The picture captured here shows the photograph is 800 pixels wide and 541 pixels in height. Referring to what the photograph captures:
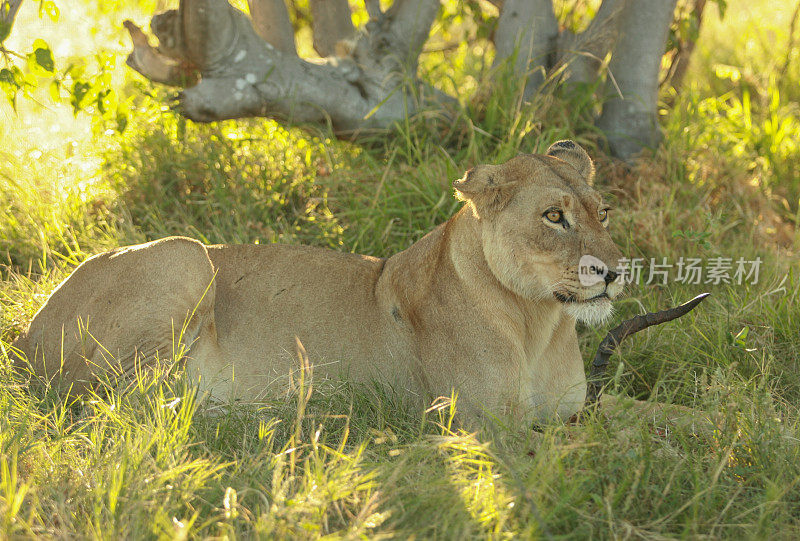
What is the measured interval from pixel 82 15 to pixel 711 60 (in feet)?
18.9

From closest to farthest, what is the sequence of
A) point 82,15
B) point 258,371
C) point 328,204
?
point 258,371 → point 328,204 → point 82,15

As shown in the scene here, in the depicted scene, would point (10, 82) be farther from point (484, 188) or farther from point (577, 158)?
point (577, 158)

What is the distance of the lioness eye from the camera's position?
3.16 meters

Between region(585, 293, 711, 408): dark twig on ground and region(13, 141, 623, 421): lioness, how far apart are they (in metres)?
0.08

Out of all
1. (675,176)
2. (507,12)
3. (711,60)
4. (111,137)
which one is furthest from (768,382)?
(711,60)

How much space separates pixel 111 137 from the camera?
570 centimetres

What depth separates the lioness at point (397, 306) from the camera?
320cm

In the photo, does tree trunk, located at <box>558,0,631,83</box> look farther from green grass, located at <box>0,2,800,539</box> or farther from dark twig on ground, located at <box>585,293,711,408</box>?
dark twig on ground, located at <box>585,293,711,408</box>

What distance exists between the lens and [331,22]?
6.02 m

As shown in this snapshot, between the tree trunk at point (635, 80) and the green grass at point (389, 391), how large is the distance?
0.16 m

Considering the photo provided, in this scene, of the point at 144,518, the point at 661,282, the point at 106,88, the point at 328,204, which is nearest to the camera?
the point at 144,518

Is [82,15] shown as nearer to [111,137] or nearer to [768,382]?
[111,137]

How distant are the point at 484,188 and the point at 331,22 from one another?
3.23 metres

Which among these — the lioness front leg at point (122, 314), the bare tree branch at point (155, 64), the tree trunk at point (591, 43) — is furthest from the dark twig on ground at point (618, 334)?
the bare tree branch at point (155, 64)
